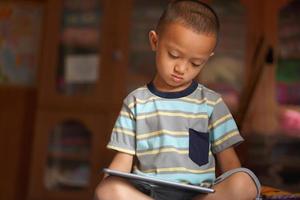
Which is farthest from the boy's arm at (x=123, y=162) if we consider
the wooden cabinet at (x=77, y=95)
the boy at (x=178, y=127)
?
the wooden cabinet at (x=77, y=95)

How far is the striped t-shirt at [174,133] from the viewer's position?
1.01 metres

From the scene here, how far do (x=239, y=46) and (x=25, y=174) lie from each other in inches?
49.4

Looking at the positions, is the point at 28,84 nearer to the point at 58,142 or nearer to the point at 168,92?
the point at 58,142

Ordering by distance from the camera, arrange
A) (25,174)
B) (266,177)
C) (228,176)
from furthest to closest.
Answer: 1. (25,174)
2. (266,177)
3. (228,176)

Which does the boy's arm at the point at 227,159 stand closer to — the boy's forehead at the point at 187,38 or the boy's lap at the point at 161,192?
the boy's lap at the point at 161,192

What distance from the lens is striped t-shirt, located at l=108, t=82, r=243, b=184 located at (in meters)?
1.01

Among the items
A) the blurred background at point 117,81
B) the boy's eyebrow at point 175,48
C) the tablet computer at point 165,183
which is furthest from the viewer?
the blurred background at point 117,81

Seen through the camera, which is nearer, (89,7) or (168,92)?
(168,92)

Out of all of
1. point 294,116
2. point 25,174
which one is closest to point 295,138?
point 294,116

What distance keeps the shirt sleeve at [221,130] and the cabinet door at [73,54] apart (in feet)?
4.19

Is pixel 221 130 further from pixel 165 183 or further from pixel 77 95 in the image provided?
pixel 77 95

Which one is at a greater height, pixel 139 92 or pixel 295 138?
pixel 139 92

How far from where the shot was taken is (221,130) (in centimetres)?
107

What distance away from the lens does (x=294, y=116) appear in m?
2.28
